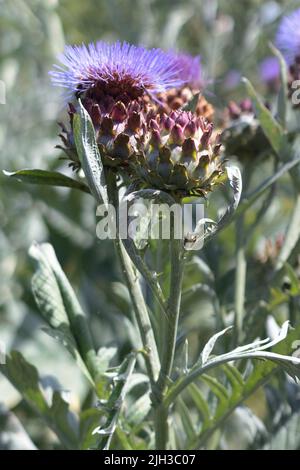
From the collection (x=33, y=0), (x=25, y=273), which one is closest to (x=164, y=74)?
(x=25, y=273)

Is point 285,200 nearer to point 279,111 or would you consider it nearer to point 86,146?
point 279,111

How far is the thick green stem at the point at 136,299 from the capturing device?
0.92 m

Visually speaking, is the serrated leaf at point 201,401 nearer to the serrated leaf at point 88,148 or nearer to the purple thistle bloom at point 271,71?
the serrated leaf at point 88,148

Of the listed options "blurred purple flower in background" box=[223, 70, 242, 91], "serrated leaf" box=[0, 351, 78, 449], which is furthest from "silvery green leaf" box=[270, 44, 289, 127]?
"blurred purple flower in background" box=[223, 70, 242, 91]

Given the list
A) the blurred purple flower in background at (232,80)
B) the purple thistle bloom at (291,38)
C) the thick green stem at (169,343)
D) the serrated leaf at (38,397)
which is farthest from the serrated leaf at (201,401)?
the blurred purple flower in background at (232,80)

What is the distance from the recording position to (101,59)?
0.94 meters

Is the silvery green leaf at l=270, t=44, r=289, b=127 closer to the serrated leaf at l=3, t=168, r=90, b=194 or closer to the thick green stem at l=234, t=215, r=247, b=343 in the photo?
the thick green stem at l=234, t=215, r=247, b=343

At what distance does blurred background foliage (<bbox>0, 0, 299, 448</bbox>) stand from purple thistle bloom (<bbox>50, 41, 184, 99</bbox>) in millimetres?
340

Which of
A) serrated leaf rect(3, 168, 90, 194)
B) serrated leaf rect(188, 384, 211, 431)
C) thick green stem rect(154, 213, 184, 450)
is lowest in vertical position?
serrated leaf rect(188, 384, 211, 431)

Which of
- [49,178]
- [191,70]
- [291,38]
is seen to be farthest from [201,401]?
[291,38]

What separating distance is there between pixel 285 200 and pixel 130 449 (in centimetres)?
149

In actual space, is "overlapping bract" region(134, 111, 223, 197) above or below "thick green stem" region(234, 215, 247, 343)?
above

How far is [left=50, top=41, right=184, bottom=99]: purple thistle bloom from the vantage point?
94 centimetres

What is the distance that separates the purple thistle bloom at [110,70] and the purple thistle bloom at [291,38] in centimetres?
47
